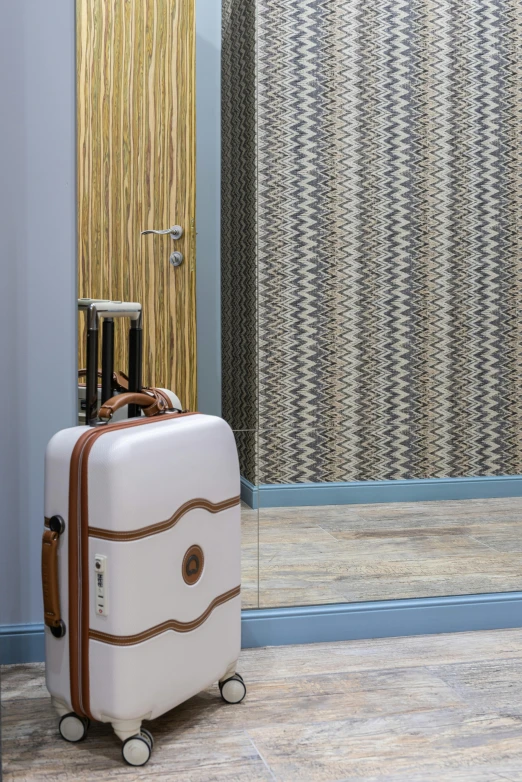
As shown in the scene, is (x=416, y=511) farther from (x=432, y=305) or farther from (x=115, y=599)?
(x=115, y=599)

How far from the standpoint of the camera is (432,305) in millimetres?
2055

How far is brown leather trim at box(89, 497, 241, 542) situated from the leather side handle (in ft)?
0.32

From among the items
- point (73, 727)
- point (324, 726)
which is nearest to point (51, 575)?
point (73, 727)

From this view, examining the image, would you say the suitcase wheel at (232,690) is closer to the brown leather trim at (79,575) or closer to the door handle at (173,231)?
the brown leather trim at (79,575)

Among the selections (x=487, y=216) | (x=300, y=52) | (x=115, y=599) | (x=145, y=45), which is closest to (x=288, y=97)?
(x=300, y=52)

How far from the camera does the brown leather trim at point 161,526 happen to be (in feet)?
4.53

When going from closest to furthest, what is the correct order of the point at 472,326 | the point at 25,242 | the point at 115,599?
the point at 115,599 → the point at 25,242 → the point at 472,326

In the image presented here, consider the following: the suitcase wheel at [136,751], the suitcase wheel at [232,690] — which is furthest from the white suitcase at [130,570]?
the suitcase wheel at [232,690]

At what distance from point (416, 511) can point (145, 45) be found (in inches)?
52.1

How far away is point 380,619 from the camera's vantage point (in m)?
2.07

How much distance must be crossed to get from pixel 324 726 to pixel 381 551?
646 mm

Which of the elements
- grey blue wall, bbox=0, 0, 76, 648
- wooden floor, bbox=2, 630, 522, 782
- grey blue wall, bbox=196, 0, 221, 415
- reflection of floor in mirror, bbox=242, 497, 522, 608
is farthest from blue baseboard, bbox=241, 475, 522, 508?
grey blue wall, bbox=0, 0, 76, 648

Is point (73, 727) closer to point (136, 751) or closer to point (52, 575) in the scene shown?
point (136, 751)

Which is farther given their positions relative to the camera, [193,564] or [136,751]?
[193,564]
